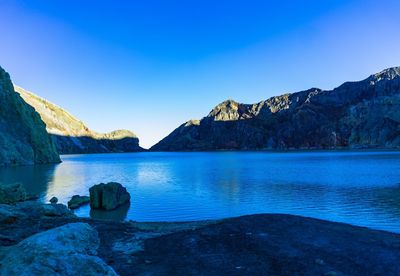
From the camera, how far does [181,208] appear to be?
39.4 m

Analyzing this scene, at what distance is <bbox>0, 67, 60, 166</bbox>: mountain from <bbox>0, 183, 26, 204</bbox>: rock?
82602mm

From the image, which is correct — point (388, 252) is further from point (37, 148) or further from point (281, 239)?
point (37, 148)

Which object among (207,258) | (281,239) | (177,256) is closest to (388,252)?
(281,239)

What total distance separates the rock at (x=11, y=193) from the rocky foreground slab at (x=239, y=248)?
1962 cm

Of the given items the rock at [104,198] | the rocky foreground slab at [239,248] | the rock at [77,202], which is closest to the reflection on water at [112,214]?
the rock at [104,198]

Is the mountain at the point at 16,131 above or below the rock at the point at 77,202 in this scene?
above

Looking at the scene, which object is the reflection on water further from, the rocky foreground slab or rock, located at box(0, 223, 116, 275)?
rock, located at box(0, 223, 116, 275)

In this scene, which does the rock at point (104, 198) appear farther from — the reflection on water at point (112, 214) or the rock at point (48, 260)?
the rock at point (48, 260)

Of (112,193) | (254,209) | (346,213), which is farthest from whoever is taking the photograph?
(112,193)

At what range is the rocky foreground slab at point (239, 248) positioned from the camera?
1284 centimetres

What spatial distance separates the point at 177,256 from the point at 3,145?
12105cm

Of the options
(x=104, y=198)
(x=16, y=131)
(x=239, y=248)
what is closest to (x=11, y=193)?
(x=104, y=198)

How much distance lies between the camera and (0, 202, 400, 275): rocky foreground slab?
1284 cm

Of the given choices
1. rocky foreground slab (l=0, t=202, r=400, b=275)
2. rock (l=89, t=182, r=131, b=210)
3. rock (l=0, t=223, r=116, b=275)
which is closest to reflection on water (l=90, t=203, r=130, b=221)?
A: rock (l=89, t=182, r=131, b=210)
